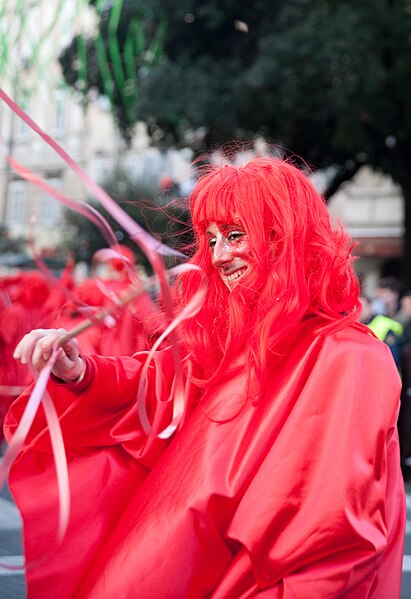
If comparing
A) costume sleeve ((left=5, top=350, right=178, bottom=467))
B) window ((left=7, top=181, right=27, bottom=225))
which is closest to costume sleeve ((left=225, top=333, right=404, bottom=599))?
costume sleeve ((left=5, top=350, right=178, bottom=467))

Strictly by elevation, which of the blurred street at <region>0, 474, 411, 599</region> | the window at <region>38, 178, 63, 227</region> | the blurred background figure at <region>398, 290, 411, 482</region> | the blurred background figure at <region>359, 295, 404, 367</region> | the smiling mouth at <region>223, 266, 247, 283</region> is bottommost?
the window at <region>38, 178, 63, 227</region>

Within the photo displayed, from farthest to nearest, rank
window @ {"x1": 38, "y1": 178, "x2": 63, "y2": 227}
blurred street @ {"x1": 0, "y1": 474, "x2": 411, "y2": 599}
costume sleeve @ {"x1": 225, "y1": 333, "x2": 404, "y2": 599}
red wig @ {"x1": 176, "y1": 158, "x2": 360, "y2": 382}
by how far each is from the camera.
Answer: window @ {"x1": 38, "y1": 178, "x2": 63, "y2": 227}
blurred street @ {"x1": 0, "y1": 474, "x2": 411, "y2": 599}
red wig @ {"x1": 176, "y1": 158, "x2": 360, "y2": 382}
costume sleeve @ {"x1": 225, "y1": 333, "x2": 404, "y2": 599}

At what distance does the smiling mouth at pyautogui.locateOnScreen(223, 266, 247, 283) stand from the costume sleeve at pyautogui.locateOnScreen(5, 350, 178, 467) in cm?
28

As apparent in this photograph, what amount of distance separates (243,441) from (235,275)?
443mm

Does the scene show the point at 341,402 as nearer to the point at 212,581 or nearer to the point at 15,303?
the point at 212,581

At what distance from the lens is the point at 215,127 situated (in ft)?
53.4

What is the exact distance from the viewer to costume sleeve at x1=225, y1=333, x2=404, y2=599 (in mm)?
1943

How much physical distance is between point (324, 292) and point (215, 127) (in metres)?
14.3

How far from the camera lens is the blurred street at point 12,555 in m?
3.88

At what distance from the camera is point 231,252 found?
2.34 meters

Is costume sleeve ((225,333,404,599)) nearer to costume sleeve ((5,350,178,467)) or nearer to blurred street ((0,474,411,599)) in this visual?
costume sleeve ((5,350,178,467))

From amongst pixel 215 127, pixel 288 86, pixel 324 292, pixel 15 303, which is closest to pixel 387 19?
pixel 288 86

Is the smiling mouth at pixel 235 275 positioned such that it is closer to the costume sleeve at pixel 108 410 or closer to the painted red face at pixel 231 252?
the painted red face at pixel 231 252

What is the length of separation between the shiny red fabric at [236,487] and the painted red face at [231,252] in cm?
24
